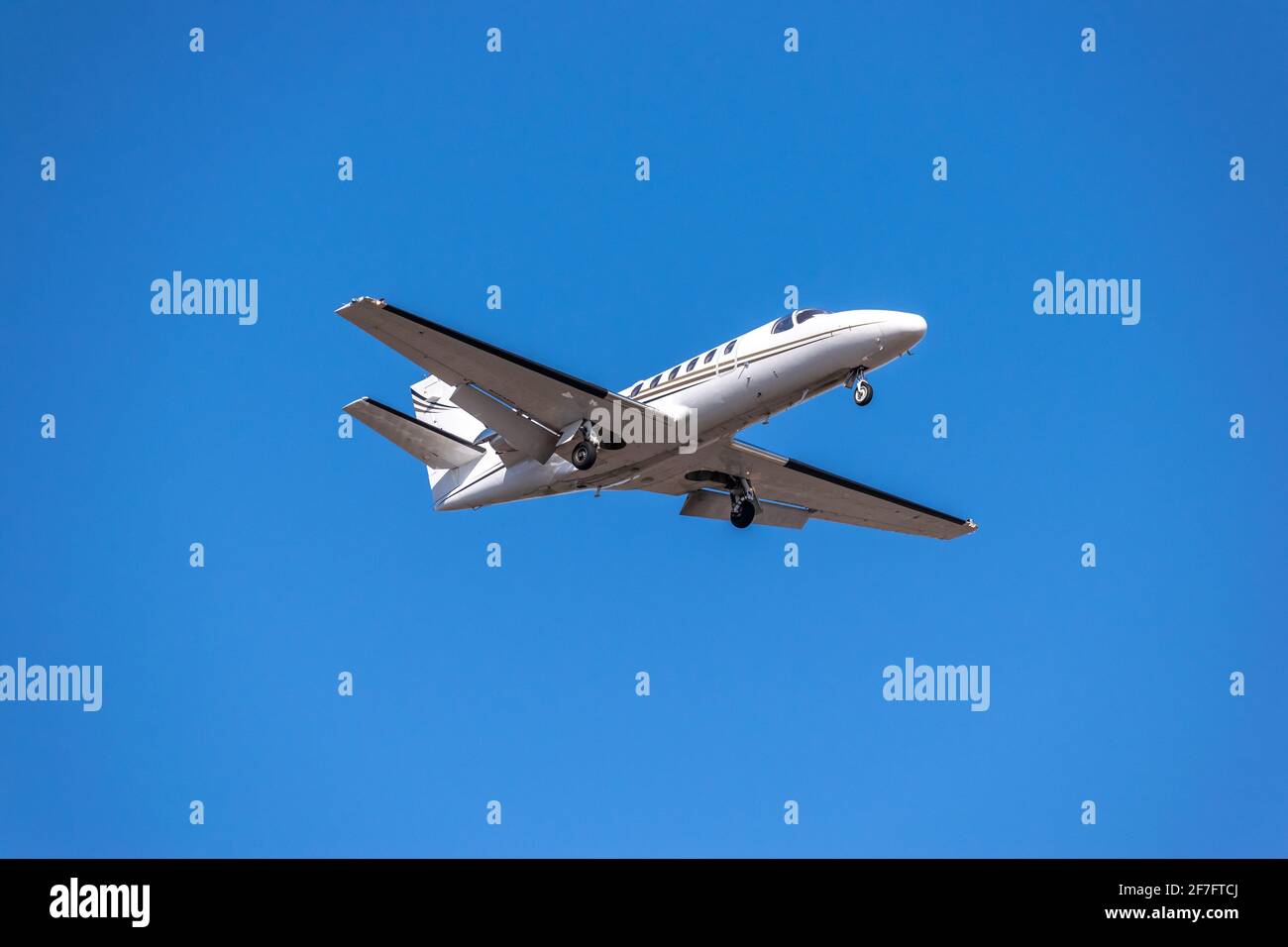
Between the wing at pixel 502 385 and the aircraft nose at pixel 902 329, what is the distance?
5715mm

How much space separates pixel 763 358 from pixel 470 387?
23.4ft

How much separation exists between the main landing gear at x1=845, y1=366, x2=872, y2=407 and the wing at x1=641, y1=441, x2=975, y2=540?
15.8 feet

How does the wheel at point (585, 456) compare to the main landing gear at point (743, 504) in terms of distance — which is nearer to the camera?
the wheel at point (585, 456)

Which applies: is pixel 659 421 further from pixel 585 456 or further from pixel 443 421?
pixel 443 421

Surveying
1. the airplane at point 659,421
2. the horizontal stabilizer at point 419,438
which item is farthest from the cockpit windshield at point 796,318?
the horizontal stabilizer at point 419,438

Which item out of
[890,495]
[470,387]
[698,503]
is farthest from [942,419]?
[470,387]

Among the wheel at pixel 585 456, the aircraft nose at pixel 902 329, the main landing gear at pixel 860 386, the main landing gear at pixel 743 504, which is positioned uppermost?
the aircraft nose at pixel 902 329

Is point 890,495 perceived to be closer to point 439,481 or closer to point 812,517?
point 812,517

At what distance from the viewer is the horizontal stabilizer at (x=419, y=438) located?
3547cm

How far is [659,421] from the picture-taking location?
31625 mm

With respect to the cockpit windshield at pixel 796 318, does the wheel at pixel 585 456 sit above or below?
below

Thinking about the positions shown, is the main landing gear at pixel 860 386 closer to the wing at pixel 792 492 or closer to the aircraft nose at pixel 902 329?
the aircraft nose at pixel 902 329

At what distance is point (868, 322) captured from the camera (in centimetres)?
2958
